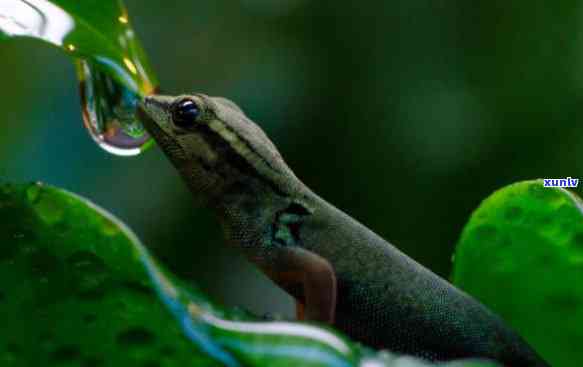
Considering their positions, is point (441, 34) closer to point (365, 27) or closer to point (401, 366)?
point (365, 27)

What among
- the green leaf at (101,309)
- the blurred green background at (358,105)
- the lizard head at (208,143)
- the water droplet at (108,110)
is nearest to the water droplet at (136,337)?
the green leaf at (101,309)

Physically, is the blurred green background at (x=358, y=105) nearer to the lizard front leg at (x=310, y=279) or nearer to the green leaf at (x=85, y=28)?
the lizard front leg at (x=310, y=279)

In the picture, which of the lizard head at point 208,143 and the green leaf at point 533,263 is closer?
the green leaf at point 533,263

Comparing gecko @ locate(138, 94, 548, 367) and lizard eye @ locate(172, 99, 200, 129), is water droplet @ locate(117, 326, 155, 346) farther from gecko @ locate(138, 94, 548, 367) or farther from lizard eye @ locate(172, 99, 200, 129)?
lizard eye @ locate(172, 99, 200, 129)

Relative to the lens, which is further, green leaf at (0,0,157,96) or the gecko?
the gecko

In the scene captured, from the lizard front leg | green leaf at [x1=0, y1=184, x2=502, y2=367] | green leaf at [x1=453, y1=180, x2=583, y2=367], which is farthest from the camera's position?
the lizard front leg

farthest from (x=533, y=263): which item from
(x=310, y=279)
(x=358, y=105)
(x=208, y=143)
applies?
(x=358, y=105)

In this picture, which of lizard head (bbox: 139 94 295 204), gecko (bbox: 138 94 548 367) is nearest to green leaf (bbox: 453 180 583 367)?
gecko (bbox: 138 94 548 367)
